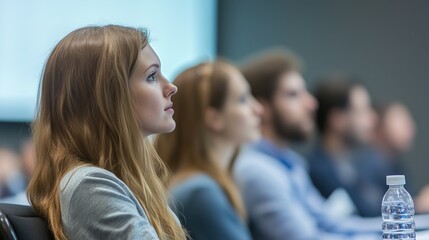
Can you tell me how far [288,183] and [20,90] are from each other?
7.47 ft

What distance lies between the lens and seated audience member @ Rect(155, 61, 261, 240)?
271 centimetres

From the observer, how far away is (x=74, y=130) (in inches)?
61.4

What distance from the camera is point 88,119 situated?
1.56 m

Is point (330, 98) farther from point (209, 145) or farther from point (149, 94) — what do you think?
point (149, 94)

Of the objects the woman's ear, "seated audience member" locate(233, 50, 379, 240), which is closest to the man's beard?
"seated audience member" locate(233, 50, 379, 240)

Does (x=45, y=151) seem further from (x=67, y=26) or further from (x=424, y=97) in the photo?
(x=424, y=97)

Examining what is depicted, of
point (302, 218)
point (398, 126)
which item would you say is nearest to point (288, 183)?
point (302, 218)

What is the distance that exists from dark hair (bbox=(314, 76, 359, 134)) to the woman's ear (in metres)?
2.40

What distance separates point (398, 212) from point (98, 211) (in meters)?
0.85

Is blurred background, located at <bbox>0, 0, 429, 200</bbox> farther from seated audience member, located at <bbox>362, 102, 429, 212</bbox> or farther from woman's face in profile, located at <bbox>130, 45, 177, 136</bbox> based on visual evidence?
woman's face in profile, located at <bbox>130, 45, 177, 136</bbox>

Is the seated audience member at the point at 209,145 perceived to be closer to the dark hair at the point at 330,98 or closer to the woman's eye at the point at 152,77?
the woman's eye at the point at 152,77

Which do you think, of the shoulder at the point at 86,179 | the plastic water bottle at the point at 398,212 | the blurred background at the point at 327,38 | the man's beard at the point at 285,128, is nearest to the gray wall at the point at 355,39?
the blurred background at the point at 327,38

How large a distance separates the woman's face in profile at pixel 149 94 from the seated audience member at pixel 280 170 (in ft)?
4.98

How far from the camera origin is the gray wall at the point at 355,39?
248 inches
